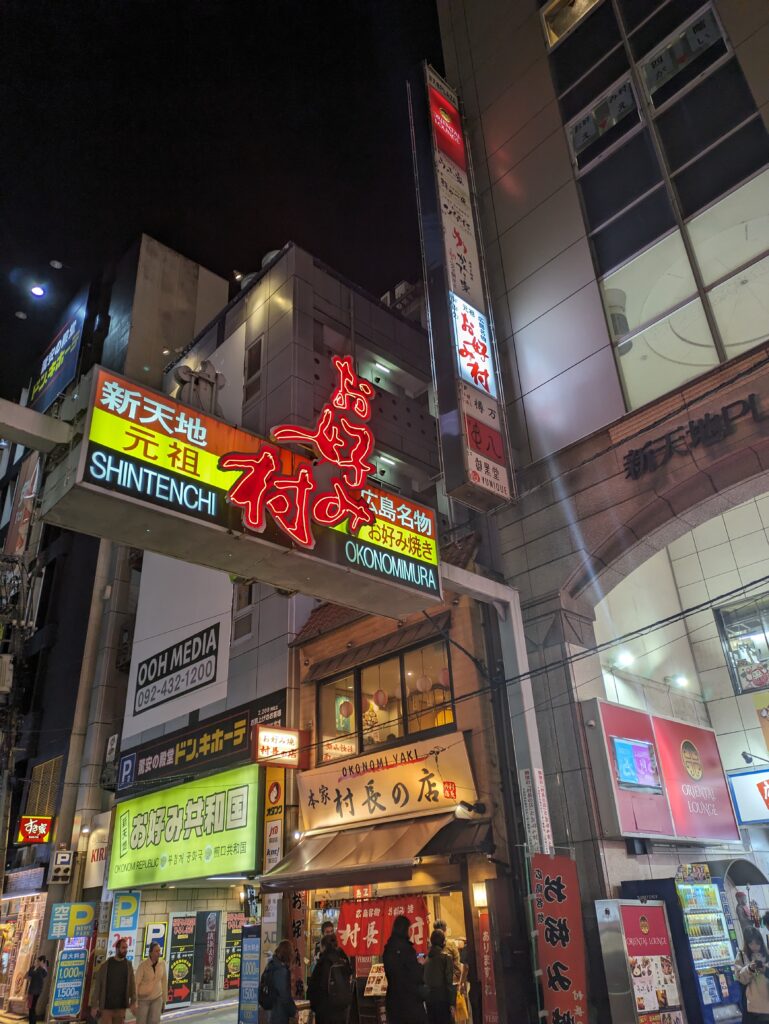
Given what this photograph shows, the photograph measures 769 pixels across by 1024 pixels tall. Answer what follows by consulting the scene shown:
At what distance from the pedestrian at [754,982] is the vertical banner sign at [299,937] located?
28.2ft

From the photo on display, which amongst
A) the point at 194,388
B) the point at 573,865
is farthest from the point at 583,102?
the point at 573,865

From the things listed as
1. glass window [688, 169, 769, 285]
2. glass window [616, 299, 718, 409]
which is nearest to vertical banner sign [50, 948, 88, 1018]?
glass window [616, 299, 718, 409]

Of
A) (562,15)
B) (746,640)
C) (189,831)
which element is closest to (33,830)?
(189,831)

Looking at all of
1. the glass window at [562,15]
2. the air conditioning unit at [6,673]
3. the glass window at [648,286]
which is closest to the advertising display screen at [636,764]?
the glass window at [648,286]

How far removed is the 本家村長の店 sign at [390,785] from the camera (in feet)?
43.2

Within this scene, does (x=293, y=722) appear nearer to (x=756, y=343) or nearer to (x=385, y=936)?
(x=385, y=936)

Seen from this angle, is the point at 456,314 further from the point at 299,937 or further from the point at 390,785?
the point at 299,937

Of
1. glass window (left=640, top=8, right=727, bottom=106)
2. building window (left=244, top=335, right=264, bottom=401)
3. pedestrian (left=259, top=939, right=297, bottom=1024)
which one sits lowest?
pedestrian (left=259, top=939, right=297, bottom=1024)

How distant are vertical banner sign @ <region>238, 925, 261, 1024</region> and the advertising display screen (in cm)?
840

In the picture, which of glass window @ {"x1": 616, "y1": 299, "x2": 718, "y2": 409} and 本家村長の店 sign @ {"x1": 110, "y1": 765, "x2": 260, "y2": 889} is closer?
glass window @ {"x1": 616, "y1": 299, "x2": 718, "y2": 409}

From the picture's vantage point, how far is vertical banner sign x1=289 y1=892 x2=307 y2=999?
14750mm

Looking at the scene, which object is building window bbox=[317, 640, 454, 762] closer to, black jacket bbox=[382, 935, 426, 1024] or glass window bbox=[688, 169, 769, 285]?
black jacket bbox=[382, 935, 426, 1024]

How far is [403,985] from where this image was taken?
9.13 meters

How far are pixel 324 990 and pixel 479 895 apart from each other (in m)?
3.35
